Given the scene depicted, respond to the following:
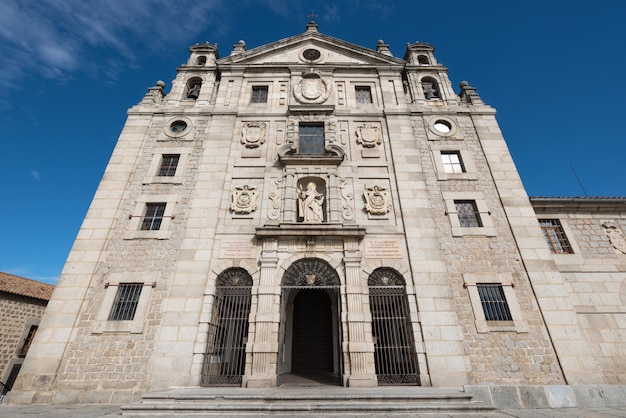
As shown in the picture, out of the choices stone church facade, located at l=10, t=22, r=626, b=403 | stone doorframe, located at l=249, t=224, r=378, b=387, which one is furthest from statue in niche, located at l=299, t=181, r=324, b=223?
stone doorframe, located at l=249, t=224, r=378, b=387

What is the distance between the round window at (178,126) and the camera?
607 inches

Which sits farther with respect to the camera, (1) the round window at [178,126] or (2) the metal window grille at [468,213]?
(1) the round window at [178,126]

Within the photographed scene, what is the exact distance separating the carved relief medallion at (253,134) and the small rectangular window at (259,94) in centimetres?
218

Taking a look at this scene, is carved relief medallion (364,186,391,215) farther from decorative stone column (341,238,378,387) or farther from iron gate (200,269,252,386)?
iron gate (200,269,252,386)

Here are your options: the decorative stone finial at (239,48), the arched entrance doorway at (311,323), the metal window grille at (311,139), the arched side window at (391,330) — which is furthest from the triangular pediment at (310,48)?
the arched side window at (391,330)

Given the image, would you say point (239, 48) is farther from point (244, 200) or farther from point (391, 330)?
point (391, 330)

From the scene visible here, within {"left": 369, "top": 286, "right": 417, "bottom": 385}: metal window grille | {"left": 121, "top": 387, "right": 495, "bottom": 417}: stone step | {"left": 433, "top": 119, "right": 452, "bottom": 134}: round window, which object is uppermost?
{"left": 433, "top": 119, "right": 452, "bottom": 134}: round window

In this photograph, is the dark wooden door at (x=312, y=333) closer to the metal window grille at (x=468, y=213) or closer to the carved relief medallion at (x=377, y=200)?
the carved relief medallion at (x=377, y=200)

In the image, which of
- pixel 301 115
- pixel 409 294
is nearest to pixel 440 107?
pixel 301 115

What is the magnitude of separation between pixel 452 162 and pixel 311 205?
753 cm

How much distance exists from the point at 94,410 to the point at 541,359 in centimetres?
1449

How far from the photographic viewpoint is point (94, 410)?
8.45 m

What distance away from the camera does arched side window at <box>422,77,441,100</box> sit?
1706 cm

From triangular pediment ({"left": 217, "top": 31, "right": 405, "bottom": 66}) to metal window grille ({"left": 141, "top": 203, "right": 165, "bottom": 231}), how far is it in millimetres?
9739
